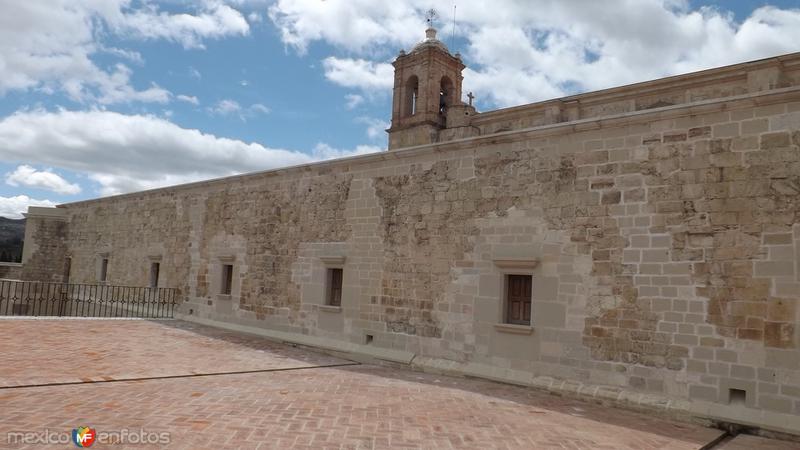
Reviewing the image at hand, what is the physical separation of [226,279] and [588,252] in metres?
10.6

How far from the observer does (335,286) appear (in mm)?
12578

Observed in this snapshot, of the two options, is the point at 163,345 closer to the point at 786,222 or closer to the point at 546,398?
the point at 546,398

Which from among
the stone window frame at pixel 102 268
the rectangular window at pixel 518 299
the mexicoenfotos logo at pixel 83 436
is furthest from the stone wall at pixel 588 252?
the stone window frame at pixel 102 268

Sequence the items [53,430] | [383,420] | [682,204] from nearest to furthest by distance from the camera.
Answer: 1. [53,430]
2. [383,420]
3. [682,204]

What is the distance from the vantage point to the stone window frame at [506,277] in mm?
8945

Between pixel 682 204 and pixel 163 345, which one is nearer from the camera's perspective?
pixel 682 204

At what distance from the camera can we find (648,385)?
7578 mm

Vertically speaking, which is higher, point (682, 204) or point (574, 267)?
point (682, 204)

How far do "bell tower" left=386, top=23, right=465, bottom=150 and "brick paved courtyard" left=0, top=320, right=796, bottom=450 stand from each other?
17600mm

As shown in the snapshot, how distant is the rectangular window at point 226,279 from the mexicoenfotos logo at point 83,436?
34.8ft

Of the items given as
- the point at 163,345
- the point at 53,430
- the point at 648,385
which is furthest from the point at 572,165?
the point at 163,345

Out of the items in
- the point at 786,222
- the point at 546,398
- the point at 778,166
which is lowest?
the point at 546,398

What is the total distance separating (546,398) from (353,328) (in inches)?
186

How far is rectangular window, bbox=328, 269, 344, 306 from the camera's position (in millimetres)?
12438
